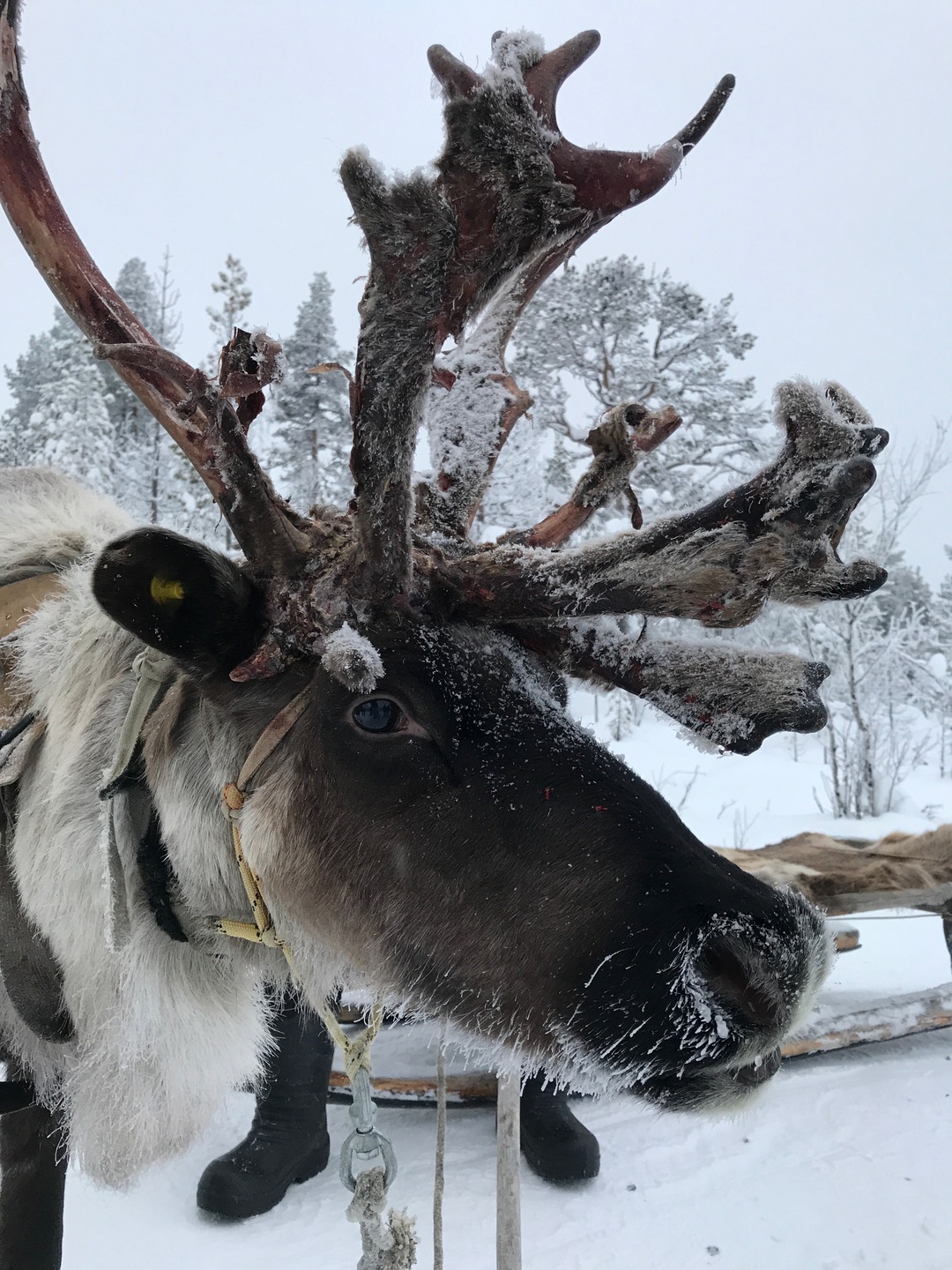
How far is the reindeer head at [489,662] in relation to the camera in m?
1.27

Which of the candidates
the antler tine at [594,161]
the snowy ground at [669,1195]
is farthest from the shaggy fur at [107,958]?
the snowy ground at [669,1195]

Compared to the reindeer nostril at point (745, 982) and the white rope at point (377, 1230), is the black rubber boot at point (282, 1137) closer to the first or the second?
the white rope at point (377, 1230)

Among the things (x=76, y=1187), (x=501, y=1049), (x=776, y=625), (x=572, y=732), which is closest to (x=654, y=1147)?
(x=76, y=1187)

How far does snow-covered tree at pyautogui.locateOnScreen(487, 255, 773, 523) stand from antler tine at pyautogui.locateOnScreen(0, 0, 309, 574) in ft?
42.0

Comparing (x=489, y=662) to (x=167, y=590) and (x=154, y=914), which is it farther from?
(x=154, y=914)

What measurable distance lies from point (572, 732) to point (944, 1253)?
10.7 feet

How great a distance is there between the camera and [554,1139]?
12.4 feet

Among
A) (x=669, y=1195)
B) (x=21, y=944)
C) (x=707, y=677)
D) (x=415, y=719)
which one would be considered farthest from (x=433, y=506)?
(x=669, y=1195)

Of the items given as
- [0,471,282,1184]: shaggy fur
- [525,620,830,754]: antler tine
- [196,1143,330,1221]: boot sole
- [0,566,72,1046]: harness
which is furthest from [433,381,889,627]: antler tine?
[196,1143,330,1221]: boot sole

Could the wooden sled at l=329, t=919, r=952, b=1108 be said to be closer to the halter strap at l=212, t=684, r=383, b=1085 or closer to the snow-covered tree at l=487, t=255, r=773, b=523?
the halter strap at l=212, t=684, r=383, b=1085

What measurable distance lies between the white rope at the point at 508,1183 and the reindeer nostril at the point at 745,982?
0.86 metres

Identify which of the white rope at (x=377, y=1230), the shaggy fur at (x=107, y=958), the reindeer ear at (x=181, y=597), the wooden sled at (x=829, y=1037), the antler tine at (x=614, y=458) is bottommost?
the wooden sled at (x=829, y=1037)

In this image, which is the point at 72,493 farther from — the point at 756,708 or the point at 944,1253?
→ the point at 944,1253

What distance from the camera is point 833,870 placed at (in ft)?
16.5
